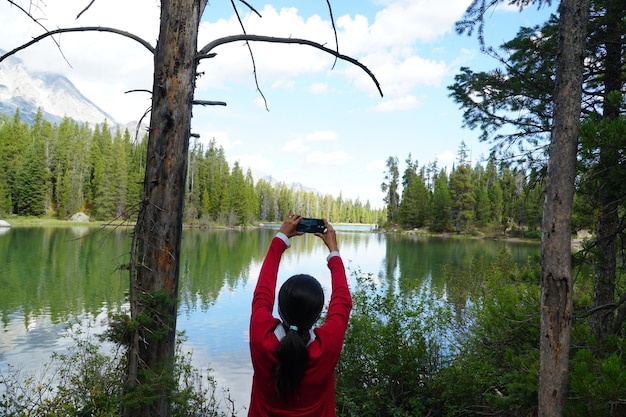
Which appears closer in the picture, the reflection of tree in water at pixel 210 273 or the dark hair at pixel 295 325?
the dark hair at pixel 295 325

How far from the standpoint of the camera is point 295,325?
1.44 metres

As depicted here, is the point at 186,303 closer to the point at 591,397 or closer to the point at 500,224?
the point at 591,397

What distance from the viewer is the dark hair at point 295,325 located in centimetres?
137

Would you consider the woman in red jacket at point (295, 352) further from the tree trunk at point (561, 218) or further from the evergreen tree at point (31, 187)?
the evergreen tree at point (31, 187)

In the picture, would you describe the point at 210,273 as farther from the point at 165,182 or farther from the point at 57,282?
the point at 165,182

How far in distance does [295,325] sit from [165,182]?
1426mm

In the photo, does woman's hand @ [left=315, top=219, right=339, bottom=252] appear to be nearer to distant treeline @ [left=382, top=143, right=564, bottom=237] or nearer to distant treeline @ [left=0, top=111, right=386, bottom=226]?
distant treeline @ [left=0, top=111, right=386, bottom=226]

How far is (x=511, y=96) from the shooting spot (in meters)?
5.51

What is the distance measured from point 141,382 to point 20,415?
259cm

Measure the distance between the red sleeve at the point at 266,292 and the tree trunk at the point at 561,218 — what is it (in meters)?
2.08

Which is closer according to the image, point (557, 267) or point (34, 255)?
point (557, 267)

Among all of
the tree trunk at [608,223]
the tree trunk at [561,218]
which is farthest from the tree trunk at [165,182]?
the tree trunk at [608,223]

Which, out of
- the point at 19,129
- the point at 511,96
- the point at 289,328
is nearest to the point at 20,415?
the point at 289,328

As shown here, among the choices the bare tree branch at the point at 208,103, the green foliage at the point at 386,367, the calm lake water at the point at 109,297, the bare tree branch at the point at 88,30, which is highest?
the bare tree branch at the point at 88,30
